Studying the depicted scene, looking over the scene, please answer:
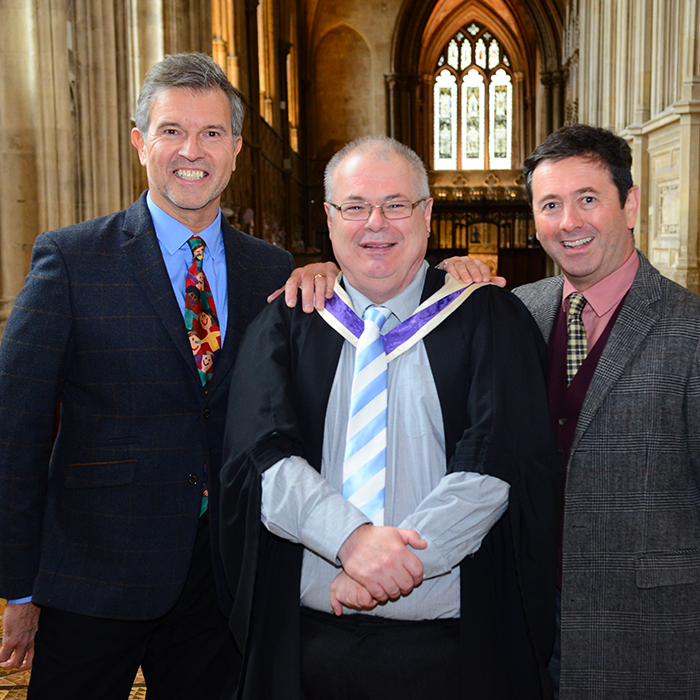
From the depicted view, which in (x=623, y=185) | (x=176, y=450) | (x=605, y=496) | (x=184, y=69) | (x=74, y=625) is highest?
(x=184, y=69)

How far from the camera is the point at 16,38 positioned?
5672 millimetres

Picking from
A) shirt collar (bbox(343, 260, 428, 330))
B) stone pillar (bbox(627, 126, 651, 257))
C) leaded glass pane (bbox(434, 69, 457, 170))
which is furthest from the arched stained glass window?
shirt collar (bbox(343, 260, 428, 330))

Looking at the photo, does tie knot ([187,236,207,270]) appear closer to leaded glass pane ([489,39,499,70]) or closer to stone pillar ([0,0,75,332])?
stone pillar ([0,0,75,332])

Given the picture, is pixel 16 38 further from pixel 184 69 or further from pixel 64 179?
pixel 184 69

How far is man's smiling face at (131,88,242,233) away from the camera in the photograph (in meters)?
2.07

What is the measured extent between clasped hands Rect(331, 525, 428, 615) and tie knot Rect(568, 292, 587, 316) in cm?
92

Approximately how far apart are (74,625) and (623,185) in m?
1.95

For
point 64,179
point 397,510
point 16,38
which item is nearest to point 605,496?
point 397,510

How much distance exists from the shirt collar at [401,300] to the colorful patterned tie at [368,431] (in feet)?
0.38

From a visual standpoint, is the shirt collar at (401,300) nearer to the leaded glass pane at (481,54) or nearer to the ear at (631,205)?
the ear at (631,205)

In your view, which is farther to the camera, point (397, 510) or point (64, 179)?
point (64, 179)

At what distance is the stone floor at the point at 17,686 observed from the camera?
3.07m

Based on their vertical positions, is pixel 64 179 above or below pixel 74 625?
above

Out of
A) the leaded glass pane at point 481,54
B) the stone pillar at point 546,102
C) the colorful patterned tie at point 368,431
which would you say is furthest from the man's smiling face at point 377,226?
the leaded glass pane at point 481,54
